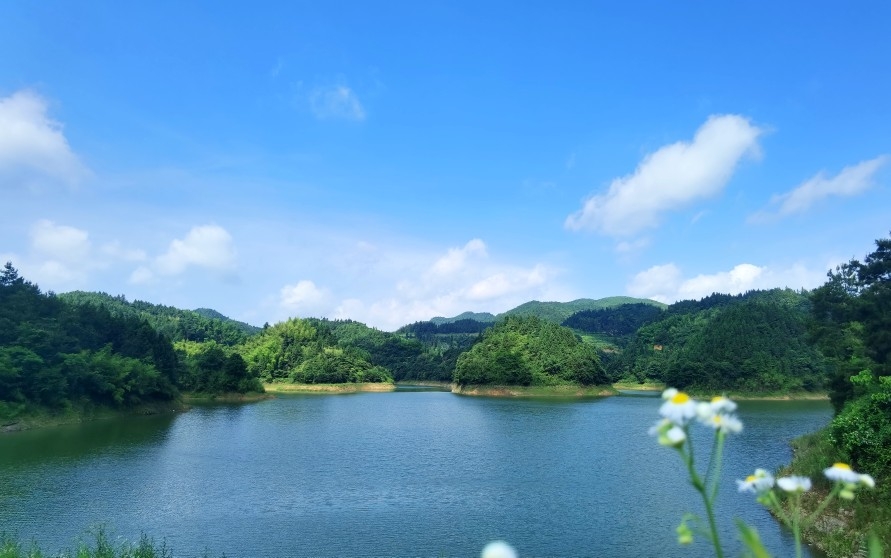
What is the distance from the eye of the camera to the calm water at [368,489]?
667 inches

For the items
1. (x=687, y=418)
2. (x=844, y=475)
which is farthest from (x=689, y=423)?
(x=844, y=475)

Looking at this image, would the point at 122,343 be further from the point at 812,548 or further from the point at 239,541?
the point at 812,548

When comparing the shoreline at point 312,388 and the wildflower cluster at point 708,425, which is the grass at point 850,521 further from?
the shoreline at point 312,388

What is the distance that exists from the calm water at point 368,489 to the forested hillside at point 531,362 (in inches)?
1801

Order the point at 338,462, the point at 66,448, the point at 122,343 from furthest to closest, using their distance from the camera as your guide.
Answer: the point at 122,343 < the point at 66,448 < the point at 338,462

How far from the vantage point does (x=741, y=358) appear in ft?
289

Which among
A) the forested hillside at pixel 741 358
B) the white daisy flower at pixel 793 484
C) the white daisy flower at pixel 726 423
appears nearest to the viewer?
the white daisy flower at pixel 726 423

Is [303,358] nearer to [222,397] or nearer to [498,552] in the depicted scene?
[222,397]

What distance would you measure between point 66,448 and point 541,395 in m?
66.2

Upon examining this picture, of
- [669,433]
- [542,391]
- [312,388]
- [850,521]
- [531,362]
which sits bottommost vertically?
[850,521]

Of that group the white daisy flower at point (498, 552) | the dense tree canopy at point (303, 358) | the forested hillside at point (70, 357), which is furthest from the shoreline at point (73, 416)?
the white daisy flower at point (498, 552)

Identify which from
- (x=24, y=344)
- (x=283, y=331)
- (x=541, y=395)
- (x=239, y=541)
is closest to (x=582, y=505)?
(x=239, y=541)

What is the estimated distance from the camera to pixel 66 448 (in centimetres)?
3231

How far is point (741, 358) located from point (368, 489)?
80743 millimetres
